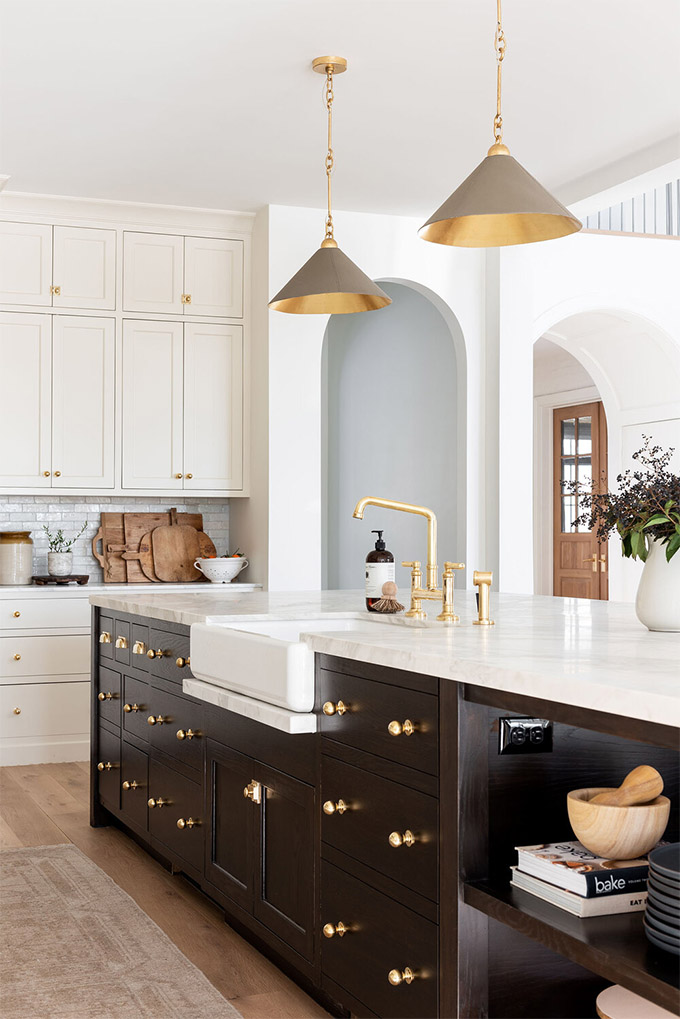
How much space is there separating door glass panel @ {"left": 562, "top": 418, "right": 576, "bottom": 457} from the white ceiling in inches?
178

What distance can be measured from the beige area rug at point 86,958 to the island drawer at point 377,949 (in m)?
0.39

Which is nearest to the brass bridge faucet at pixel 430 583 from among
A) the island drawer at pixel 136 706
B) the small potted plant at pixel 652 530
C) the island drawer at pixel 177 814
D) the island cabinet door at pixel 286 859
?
the small potted plant at pixel 652 530

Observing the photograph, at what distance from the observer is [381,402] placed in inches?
282

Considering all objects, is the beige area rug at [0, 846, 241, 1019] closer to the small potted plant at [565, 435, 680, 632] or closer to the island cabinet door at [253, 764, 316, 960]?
the island cabinet door at [253, 764, 316, 960]

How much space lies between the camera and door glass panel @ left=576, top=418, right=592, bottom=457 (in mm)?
9688

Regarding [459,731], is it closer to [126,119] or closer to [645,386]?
[126,119]

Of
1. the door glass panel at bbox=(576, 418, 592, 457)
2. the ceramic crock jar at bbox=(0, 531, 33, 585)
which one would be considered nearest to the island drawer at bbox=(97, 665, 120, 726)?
the ceramic crock jar at bbox=(0, 531, 33, 585)

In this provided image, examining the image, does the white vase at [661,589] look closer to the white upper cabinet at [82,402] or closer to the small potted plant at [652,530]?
the small potted plant at [652,530]

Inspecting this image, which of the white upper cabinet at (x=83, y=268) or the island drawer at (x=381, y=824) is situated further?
the white upper cabinet at (x=83, y=268)

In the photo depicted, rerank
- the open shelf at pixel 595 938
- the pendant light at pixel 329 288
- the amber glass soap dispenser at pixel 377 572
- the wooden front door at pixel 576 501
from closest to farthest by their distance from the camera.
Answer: the open shelf at pixel 595 938 → the amber glass soap dispenser at pixel 377 572 → the pendant light at pixel 329 288 → the wooden front door at pixel 576 501

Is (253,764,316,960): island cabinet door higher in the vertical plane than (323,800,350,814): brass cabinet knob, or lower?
lower

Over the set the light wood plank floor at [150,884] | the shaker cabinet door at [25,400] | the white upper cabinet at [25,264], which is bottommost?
the light wood plank floor at [150,884]

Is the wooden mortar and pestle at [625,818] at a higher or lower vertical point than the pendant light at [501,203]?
lower

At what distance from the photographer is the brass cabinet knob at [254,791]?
2602 mm
